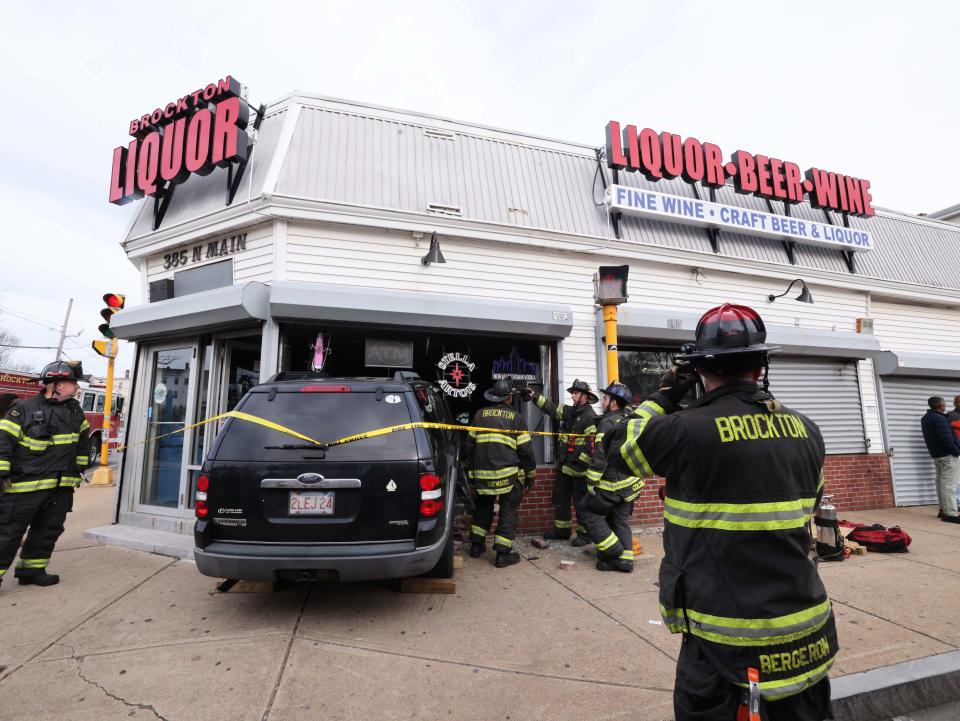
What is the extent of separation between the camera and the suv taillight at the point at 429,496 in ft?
12.3

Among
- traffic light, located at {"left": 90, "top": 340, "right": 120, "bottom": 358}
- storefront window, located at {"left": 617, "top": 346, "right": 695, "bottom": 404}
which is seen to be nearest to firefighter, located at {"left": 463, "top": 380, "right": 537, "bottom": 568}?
storefront window, located at {"left": 617, "top": 346, "right": 695, "bottom": 404}

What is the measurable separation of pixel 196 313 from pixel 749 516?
22.2ft

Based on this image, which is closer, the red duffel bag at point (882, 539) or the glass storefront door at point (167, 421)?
the red duffel bag at point (882, 539)

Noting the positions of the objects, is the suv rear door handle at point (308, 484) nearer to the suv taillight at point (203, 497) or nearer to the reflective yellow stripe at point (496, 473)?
the suv taillight at point (203, 497)

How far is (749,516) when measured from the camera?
1681mm

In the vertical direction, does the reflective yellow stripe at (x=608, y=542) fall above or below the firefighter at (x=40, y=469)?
below

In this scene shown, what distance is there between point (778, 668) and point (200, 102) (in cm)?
915

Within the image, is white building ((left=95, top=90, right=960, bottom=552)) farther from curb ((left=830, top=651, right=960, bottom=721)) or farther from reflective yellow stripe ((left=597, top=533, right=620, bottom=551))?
curb ((left=830, top=651, right=960, bottom=721))

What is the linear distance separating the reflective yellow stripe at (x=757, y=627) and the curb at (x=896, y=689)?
5.64ft

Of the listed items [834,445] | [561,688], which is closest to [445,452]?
[561,688]

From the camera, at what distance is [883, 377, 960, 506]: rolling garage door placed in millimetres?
9172

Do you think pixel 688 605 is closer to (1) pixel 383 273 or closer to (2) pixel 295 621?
(2) pixel 295 621

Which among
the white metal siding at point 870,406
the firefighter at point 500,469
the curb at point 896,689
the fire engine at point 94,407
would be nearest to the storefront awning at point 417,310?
the firefighter at point 500,469

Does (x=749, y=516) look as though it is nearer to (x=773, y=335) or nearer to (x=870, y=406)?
(x=773, y=335)
